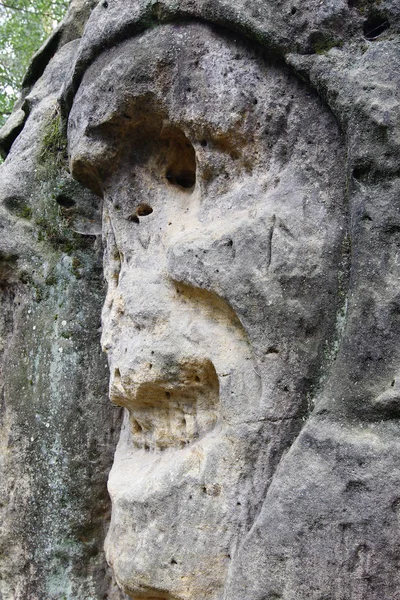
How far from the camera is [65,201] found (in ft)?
7.23

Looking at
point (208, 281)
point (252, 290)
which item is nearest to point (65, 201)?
point (208, 281)

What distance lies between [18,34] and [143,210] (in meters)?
4.38

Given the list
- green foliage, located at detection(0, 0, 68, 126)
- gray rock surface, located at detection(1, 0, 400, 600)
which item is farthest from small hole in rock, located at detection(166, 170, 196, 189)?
green foliage, located at detection(0, 0, 68, 126)

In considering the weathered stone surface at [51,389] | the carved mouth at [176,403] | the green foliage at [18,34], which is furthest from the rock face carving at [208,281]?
the green foliage at [18,34]

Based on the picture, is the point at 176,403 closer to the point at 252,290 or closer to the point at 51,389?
the point at 252,290

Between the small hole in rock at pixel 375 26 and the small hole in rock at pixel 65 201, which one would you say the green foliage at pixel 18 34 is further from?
the small hole in rock at pixel 375 26

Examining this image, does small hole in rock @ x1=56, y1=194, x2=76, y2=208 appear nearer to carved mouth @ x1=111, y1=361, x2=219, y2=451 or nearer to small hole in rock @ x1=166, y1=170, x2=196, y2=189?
small hole in rock @ x1=166, y1=170, x2=196, y2=189

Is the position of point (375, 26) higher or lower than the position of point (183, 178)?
higher

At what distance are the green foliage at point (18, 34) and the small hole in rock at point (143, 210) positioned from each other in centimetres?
401

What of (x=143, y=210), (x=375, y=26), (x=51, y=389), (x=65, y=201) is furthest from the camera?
(x=65, y=201)

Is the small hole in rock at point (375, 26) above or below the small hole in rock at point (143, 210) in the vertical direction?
above

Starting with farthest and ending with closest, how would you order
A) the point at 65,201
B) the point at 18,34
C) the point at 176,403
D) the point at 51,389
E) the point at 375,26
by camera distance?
the point at 18,34 → the point at 65,201 → the point at 51,389 → the point at 176,403 → the point at 375,26

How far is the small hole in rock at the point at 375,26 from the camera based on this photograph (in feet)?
4.75

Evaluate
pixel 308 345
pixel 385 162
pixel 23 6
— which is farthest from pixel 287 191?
pixel 23 6
